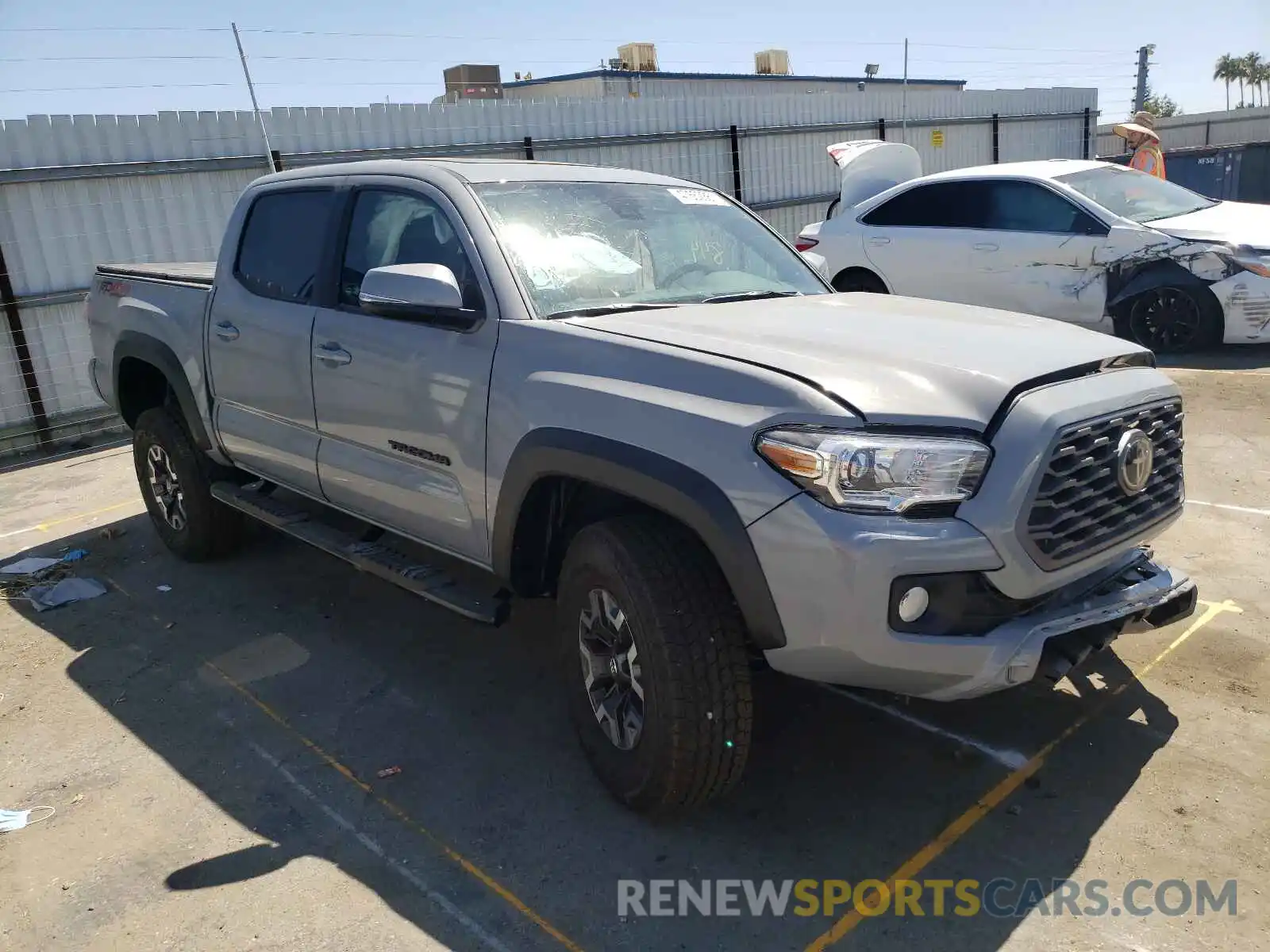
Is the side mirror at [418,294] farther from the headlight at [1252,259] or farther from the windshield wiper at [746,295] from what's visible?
the headlight at [1252,259]

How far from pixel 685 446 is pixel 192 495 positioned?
3567 mm

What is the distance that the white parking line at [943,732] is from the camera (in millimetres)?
3266

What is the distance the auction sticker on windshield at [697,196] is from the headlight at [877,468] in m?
1.99

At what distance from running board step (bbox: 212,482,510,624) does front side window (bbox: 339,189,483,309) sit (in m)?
0.98

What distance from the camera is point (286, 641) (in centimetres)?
451

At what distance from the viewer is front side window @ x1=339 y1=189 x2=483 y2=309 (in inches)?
140

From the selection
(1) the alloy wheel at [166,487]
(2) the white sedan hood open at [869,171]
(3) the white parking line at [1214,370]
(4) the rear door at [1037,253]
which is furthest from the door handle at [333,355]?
(2) the white sedan hood open at [869,171]

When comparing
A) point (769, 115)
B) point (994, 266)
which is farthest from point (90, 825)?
point (769, 115)

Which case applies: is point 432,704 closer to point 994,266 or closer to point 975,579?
point 975,579

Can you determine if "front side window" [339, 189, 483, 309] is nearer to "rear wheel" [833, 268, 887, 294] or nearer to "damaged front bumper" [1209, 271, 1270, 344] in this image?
"rear wheel" [833, 268, 887, 294]

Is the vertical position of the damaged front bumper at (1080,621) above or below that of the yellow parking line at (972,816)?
above

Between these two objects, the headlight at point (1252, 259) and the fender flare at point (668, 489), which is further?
the headlight at point (1252, 259)

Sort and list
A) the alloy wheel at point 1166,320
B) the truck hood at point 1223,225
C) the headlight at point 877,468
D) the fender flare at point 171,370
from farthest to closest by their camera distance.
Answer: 1. the alloy wheel at point 1166,320
2. the truck hood at point 1223,225
3. the fender flare at point 171,370
4. the headlight at point 877,468

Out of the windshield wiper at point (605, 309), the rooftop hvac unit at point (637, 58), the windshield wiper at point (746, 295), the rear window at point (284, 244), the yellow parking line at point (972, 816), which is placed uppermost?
the rooftop hvac unit at point (637, 58)
